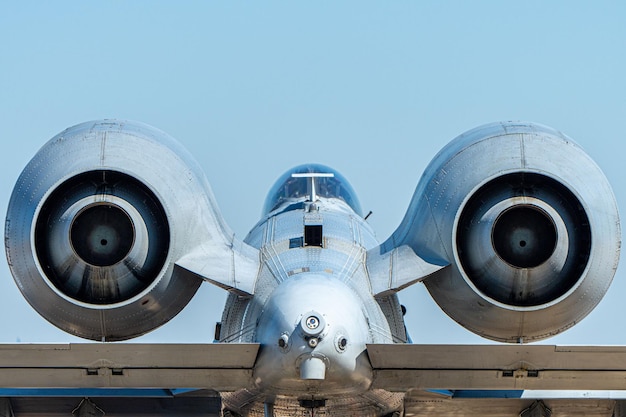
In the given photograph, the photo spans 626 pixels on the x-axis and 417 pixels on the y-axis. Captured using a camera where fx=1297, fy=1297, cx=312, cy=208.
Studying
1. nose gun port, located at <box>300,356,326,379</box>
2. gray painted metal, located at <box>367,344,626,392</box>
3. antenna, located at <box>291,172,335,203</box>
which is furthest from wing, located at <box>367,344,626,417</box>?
antenna, located at <box>291,172,335,203</box>

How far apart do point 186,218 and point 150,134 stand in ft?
3.24

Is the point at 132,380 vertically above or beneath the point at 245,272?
beneath

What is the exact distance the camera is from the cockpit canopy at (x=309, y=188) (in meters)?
16.6

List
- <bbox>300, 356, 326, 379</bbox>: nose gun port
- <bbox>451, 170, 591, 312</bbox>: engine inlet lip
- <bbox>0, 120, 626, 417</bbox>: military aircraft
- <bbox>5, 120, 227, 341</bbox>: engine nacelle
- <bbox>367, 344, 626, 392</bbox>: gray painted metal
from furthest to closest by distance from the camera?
<bbox>5, 120, 227, 341</bbox>: engine nacelle
<bbox>451, 170, 591, 312</bbox>: engine inlet lip
<bbox>0, 120, 626, 417</bbox>: military aircraft
<bbox>367, 344, 626, 392</bbox>: gray painted metal
<bbox>300, 356, 326, 379</bbox>: nose gun port

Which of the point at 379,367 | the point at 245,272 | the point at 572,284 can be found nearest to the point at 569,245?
the point at 572,284

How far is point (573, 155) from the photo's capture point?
43.0 ft

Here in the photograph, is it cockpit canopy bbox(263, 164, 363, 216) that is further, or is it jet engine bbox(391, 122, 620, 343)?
cockpit canopy bbox(263, 164, 363, 216)

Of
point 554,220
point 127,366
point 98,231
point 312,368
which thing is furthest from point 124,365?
point 554,220

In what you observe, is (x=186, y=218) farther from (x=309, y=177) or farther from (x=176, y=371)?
(x=309, y=177)

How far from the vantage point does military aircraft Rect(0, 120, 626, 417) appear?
461 inches

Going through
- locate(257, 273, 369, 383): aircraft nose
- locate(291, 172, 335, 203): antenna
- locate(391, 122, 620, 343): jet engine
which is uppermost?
locate(291, 172, 335, 203): antenna

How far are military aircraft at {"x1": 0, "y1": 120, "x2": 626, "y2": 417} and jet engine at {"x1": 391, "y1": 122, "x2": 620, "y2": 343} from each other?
17 millimetres

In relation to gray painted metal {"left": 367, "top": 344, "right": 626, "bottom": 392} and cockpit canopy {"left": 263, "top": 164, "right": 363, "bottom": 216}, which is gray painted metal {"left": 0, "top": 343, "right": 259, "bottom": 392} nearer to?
gray painted metal {"left": 367, "top": 344, "right": 626, "bottom": 392}

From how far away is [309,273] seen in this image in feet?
42.4
